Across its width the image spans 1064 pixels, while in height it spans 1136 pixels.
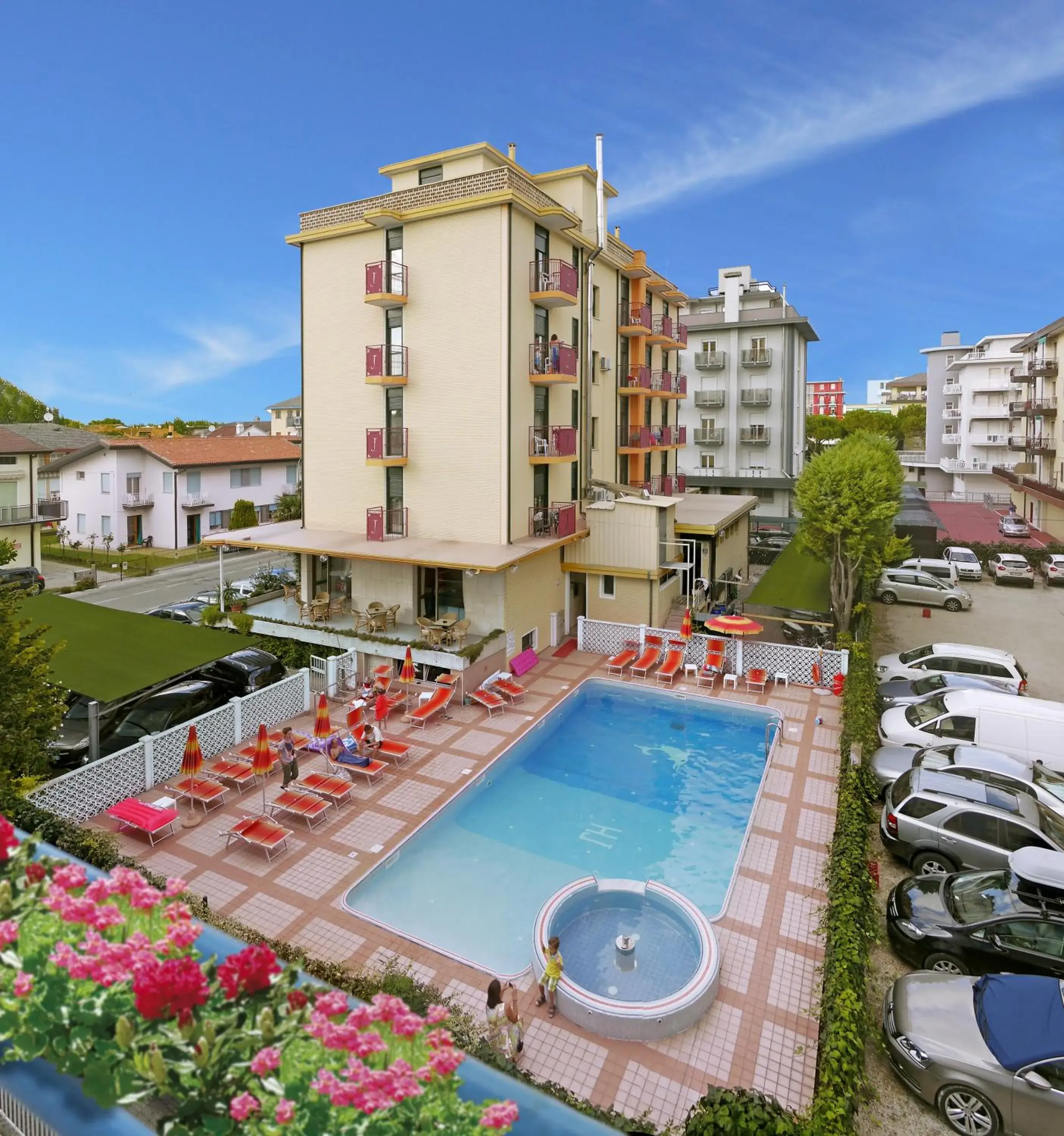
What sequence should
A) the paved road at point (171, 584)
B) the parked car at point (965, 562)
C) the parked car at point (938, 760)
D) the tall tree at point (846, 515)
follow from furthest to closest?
1. the parked car at point (965, 562)
2. the paved road at point (171, 584)
3. the tall tree at point (846, 515)
4. the parked car at point (938, 760)

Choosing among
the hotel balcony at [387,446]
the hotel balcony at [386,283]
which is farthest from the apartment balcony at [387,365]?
the hotel balcony at [387,446]

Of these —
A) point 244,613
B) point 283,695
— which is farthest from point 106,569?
point 283,695

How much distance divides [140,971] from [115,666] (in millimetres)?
13977

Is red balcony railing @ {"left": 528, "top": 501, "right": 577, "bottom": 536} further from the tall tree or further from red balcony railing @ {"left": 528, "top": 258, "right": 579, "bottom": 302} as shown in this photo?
the tall tree

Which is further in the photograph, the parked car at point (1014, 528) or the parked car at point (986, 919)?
the parked car at point (1014, 528)

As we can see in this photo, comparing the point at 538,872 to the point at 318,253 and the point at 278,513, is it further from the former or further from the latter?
the point at 278,513

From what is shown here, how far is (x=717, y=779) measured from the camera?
17203mm

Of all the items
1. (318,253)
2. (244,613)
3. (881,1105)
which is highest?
(318,253)

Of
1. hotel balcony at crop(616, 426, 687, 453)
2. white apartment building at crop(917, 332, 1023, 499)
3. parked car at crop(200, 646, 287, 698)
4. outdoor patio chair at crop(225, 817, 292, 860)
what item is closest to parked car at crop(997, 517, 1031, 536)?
white apartment building at crop(917, 332, 1023, 499)

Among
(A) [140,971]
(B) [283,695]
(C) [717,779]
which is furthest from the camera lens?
(B) [283,695]

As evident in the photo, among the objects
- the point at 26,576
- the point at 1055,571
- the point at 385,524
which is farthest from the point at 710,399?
the point at 26,576

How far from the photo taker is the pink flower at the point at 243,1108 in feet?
11.2

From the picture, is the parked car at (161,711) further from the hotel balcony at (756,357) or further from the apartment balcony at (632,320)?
the hotel balcony at (756,357)

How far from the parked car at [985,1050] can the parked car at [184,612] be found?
921 inches
